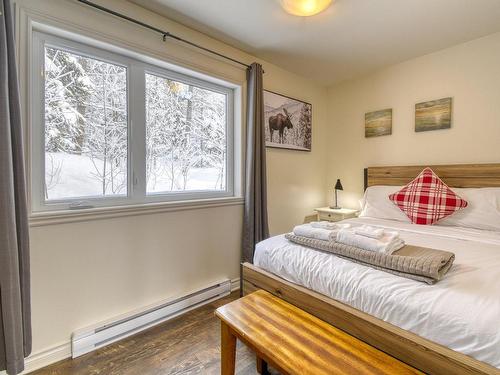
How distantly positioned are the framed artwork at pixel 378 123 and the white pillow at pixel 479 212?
1113 mm

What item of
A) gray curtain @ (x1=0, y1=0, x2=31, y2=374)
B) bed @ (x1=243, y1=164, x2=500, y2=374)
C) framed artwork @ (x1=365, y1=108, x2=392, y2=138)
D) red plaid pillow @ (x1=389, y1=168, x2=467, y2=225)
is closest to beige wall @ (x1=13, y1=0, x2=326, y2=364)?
gray curtain @ (x1=0, y1=0, x2=31, y2=374)

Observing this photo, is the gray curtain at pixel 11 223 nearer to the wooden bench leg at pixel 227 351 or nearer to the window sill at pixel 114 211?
the window sill at pixel 114 211

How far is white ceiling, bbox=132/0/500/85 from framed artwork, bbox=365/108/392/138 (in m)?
0.58

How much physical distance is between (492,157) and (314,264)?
2246 millimetres

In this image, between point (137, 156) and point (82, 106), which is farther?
point (137, 156)

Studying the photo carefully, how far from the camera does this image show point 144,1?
6.07ft

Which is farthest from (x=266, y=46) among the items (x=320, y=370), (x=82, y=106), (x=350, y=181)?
(x=320, y=370)

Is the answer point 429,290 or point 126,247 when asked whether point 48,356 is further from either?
point 429,290

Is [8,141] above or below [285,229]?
above

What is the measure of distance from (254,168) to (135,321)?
1.64 m

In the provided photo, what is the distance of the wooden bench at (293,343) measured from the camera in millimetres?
A: 959

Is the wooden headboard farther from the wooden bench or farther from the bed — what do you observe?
the wooden bench

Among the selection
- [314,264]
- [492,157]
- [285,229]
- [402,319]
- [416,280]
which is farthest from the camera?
[285,229]

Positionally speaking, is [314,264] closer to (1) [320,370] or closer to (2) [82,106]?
(1) [320,370]
